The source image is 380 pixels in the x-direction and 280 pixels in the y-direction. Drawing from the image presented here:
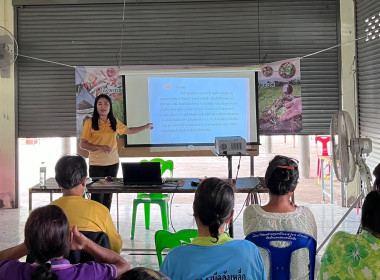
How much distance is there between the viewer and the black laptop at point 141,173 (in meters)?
3.75

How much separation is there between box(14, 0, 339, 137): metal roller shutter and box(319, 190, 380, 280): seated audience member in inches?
173

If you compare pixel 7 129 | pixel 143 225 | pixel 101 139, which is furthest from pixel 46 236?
pixel 7 129

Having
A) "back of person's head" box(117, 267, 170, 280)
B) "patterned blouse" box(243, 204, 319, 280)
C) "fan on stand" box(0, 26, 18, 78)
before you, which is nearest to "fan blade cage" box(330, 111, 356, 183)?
"patterned blouse" box(243, 204, 319, 280)

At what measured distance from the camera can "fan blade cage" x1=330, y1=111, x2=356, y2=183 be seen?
3609mm

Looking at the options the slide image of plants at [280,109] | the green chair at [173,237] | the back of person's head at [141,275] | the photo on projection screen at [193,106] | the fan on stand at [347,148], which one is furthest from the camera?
the slide image of plants at [280,109]

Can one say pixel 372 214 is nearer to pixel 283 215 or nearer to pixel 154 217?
pixel 283 215

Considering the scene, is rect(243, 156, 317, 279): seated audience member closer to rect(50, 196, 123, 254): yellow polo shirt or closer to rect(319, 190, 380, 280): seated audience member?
rect(319, 190, 380, 280): seated audience member

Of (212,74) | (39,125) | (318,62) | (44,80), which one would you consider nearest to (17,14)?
(44,80)

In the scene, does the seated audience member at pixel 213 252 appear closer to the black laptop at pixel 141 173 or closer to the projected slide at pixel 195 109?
the black laptop at pixel 141 173

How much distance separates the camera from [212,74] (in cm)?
544

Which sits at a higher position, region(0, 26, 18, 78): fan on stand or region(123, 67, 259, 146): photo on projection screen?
region(0, 26, 18, 78): fan on stand

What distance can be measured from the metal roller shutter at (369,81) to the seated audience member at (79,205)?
3936 millimetres

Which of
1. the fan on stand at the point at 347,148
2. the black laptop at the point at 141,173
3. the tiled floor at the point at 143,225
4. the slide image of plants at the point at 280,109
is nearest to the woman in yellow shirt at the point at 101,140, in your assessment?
the tiled floor at the point at 143,225

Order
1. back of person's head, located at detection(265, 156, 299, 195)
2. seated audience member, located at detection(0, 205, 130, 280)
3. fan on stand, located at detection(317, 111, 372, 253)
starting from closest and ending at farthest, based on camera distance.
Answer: seated audience member, located at detection(0, 205, 130, 280), back of person's head, located at detection(265, 156, 299, 195), fan on stand, located at detection(317, 111, 372, 253)
